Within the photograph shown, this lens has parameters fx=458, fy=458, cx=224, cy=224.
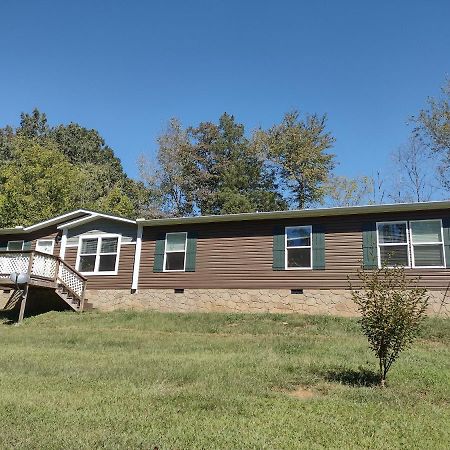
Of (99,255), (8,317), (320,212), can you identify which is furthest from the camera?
(99,255)

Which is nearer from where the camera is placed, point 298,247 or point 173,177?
point 298,247

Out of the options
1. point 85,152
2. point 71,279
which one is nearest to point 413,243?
point 71,279

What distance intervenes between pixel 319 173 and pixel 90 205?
17.0 m

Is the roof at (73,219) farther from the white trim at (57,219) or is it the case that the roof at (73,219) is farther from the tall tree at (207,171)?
the tall tree at (207,171)

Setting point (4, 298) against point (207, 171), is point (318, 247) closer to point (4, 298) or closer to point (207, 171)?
point (4, 298)

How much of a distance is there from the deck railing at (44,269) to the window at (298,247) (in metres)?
8.02

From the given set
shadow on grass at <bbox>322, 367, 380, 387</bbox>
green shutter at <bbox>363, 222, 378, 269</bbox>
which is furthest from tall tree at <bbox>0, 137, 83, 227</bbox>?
shadow on grass at <bbox>322, 367, 380, 387</bbox>

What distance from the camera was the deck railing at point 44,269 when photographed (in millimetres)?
15961

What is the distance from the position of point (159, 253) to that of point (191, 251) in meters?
1.33

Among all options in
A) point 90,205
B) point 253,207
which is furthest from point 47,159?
point 253,207

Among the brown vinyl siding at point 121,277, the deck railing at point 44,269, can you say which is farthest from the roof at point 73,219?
the deck railing at point 44,269

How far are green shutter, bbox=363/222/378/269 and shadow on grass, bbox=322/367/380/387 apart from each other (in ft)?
24.1

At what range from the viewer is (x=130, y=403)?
5.57 meters

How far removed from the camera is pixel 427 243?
14.0m
